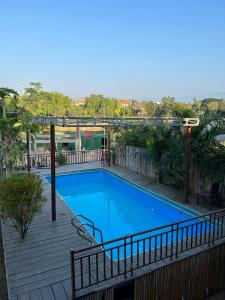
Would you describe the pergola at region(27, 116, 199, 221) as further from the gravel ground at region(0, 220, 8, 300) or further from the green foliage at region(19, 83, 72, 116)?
the green foliage at region(19, 83, 72, 116)

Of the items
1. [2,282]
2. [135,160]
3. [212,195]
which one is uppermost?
[135,160]

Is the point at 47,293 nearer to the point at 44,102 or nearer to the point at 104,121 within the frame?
the point at 104,121

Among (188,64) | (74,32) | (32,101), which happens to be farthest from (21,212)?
(32,101)

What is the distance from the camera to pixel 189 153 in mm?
7688

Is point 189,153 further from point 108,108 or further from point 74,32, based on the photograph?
point 108,108

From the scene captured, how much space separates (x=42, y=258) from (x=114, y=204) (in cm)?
479

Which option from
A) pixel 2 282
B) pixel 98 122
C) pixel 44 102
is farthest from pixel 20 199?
pixel 44 102

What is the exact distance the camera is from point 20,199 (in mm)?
5105

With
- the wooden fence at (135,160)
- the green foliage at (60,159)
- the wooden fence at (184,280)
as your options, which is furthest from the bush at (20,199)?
the green foliage at (60,159)

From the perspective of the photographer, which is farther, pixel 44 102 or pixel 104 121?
pixel 44 102

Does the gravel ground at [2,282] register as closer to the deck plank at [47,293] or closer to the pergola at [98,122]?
the deck plank at [47,293]

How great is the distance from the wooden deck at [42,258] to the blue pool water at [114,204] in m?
1.12

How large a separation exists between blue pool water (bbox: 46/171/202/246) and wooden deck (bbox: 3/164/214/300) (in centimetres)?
112

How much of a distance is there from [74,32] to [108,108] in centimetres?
2794
